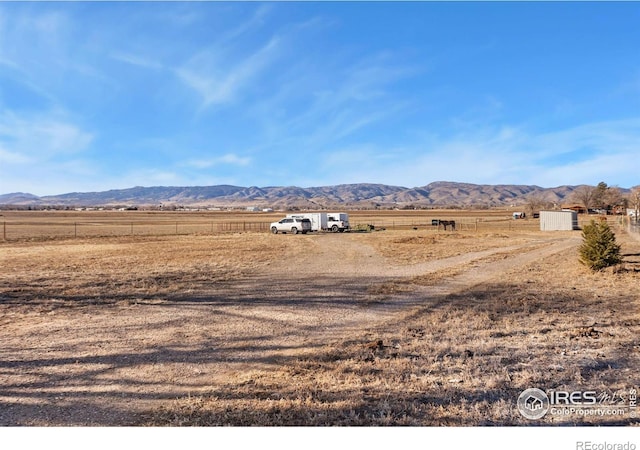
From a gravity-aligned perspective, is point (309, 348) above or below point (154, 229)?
below

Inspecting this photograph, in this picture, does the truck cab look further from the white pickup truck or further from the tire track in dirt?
the tire track in dirt

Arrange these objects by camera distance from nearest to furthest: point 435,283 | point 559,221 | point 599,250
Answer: point 435,283 < point 599,250 < point 559,221

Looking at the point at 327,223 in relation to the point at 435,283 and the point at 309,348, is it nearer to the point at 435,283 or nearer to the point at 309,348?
the point at 435,283

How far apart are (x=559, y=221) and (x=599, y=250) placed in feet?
113

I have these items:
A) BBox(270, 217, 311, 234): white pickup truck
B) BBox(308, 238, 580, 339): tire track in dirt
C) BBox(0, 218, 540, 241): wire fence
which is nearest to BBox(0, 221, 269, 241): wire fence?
BBox(0, 218, 540, 241): wire fence

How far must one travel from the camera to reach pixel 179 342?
22.2ft

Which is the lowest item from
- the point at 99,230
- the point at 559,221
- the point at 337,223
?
the point at 559,221

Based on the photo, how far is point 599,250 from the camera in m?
14.3

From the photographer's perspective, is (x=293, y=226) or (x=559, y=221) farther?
(x=559, y=221)

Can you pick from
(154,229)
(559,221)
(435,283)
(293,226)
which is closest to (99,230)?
(154,229)

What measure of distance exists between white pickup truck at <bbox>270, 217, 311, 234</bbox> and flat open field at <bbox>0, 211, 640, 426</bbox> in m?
28.3

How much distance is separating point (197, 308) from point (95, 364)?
3583 mm
